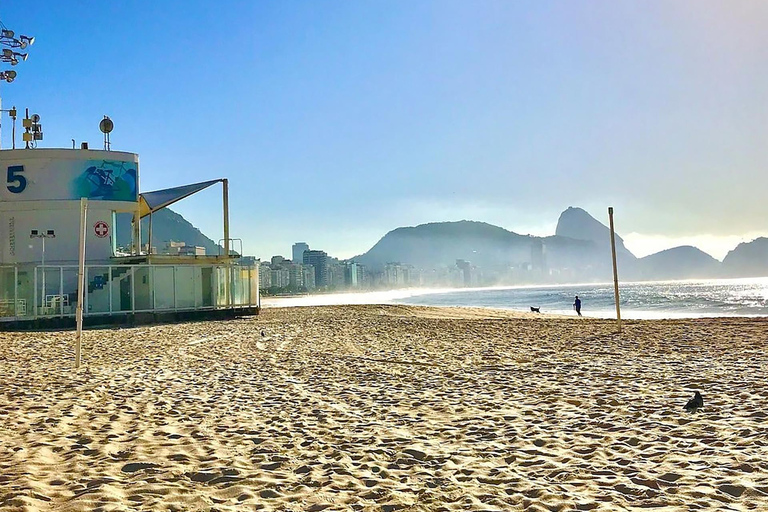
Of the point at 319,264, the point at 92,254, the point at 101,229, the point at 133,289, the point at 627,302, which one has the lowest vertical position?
the point at 627,302

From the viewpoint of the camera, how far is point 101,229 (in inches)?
1085

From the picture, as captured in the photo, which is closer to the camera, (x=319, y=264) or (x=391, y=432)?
(x=391, y=432)

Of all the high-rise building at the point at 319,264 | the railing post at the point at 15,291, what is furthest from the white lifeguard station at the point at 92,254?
the high-rise building at the point at 319,264

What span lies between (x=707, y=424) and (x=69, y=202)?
90.7ft

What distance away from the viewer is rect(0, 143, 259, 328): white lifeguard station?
24453 mm

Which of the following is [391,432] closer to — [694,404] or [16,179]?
[694,404]

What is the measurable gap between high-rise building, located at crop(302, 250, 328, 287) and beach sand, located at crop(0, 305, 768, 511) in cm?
15862

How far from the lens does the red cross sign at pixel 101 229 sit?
90.1ft

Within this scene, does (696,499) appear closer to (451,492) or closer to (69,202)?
(451,492)

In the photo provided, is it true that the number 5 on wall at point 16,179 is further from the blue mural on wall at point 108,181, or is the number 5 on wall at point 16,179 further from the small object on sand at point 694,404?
the small object on sand at point 694,404

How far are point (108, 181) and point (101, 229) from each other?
7.56ft

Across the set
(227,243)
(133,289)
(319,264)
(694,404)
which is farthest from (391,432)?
(319,264)

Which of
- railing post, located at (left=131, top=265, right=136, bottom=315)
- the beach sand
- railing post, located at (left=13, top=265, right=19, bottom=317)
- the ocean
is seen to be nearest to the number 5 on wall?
railing post, located at (left=13, top=265, right=19, bottom=317)

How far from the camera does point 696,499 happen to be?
12.7ft
